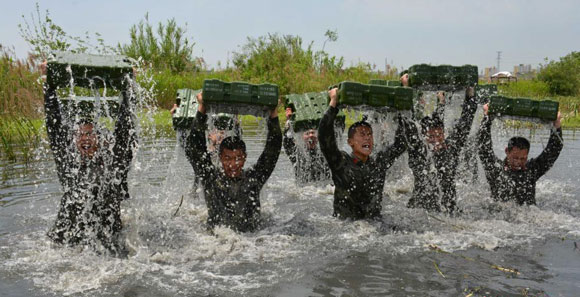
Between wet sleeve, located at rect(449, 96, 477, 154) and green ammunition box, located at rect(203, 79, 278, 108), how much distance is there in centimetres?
253

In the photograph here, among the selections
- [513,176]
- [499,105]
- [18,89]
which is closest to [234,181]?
[499,105]

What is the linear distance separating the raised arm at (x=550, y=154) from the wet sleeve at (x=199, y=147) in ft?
13.2

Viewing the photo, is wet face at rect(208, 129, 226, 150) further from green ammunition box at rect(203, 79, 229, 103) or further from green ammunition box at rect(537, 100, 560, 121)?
green ammunition box at rect(537, 100, 560, 121)

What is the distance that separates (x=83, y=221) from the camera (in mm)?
5129

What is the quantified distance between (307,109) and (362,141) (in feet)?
5.77

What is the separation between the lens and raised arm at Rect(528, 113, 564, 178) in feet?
21.0

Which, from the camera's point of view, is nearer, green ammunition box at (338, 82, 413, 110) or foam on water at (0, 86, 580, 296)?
foam on water at (0, 86, 580, 296)

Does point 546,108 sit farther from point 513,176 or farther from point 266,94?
point 266,94

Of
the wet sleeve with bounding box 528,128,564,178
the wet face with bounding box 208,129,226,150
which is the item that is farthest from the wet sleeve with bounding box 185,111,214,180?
the wet sleeve with bounding box 528,128,564,178

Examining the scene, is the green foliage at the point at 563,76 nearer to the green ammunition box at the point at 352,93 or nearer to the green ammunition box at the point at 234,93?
the green ammunition box at the point at 352,93

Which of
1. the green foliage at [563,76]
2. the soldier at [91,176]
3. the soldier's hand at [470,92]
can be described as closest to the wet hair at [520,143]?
the soldier's hand at [470,92]

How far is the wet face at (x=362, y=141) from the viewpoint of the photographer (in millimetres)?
5629

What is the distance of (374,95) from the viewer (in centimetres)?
514

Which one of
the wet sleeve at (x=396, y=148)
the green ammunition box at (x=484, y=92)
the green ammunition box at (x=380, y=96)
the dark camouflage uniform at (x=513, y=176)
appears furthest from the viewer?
the green ammunition box at (x=484, y=92)
